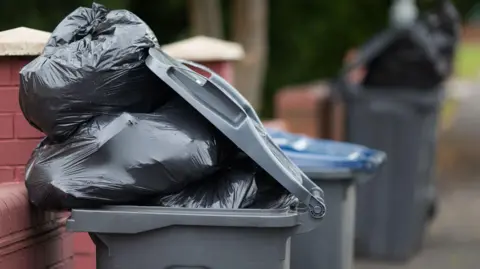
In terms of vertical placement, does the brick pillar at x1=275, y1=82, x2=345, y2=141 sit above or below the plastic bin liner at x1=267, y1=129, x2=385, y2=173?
above

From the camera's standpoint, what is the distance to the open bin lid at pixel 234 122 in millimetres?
3490

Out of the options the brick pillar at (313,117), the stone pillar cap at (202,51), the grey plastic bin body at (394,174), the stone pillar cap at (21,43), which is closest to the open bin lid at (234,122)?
the stone pillar cap at (21,43)

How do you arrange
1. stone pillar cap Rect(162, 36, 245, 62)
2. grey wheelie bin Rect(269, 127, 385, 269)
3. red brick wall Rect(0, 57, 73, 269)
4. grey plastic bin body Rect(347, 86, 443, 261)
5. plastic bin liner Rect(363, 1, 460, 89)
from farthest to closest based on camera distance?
plastic bin liner Rect(363, 1, 460, 89) < grey plastic bin body Rect(347, 86, 443, 261) < stone pillar cap Rect(162, 36, 245, 62) < grey wheelie bin Rect(269, 127, 385, 269) < red brick wall Rect(0, 57, 73, 269)

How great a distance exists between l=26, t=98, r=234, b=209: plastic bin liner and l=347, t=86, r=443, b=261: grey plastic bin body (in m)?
4.44

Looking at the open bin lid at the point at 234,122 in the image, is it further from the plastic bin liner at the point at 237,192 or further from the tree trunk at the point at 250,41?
the tree trunk at the point at 250,41

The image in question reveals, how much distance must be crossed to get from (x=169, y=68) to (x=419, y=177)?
4.70 metres

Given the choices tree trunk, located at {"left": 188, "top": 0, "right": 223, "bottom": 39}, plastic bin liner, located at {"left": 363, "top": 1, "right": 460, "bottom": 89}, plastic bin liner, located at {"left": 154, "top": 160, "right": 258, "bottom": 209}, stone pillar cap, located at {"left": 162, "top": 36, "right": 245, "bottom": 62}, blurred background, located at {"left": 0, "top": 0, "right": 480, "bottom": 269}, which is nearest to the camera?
plastic bin liner, located at {"left": 154, "top": 160, "right": 258, "bottom": 209}

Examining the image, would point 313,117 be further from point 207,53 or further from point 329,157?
point 329,157

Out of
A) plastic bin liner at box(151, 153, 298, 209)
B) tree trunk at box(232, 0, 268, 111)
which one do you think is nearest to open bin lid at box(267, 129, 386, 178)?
plastic bin liner at box(151, 153, 298, 209)

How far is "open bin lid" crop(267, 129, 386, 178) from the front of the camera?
4840 mm

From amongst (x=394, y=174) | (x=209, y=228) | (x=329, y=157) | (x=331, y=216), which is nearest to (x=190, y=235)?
(x=209, y=228)

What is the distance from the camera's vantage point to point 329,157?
4.94m

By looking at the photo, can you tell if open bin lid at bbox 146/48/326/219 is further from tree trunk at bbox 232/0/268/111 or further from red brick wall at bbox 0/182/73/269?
tree trunk at bbox 232/0/268/111

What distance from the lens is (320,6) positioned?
11594 mm
